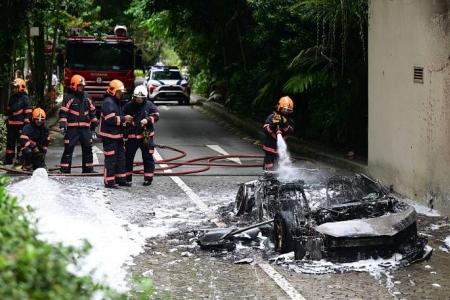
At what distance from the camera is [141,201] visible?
38.3 ft

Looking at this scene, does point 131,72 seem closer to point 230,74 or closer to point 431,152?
point 230,74

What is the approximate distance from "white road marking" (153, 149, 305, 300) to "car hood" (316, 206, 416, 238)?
25.9 inches

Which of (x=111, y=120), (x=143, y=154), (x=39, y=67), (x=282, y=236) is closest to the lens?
(x=282, y=236)

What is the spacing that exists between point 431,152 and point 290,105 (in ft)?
7.90

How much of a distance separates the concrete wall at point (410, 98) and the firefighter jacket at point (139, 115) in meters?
3.67

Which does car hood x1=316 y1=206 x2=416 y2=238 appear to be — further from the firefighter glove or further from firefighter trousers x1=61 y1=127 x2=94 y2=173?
firefighter trousers x1=61 y1=127 x2=94 y2=173

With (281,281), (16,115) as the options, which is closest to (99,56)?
(16,115)

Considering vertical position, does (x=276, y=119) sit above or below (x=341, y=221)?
above

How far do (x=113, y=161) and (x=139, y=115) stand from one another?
0.87 m

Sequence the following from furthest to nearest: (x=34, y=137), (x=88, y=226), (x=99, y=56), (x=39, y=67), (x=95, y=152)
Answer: (x=39, y=67) → (x=99, y=56) → (x=95, y=152) → (x=34, y=137) → (x=88, y=226)

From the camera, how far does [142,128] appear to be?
42.3 ft

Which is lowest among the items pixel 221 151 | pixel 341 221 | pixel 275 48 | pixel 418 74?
pixel 221 151

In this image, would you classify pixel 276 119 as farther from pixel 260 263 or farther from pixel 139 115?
pixel 260 263

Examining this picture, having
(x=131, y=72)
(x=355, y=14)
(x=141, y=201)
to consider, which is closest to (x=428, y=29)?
(x=355, y=14)
